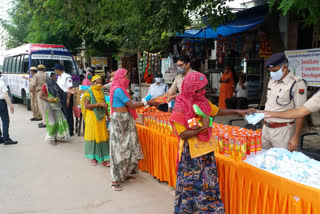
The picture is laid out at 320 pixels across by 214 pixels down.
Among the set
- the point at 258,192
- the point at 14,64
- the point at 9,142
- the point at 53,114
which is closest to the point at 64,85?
the point at 53,114

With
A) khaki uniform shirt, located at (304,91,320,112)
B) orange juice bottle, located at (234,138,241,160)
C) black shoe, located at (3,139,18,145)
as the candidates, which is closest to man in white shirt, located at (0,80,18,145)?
black shoe, located at (3,139,18,145)

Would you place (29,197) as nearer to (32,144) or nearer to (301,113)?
(32,144)

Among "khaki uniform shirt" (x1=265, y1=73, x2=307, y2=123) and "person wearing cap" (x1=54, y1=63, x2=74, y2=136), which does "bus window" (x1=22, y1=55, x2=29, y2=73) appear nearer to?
"person wearing cap" (x1=54, y1=63, x2=74, y2=136)

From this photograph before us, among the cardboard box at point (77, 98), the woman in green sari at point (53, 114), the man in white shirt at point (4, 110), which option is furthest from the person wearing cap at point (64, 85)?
the man in white shirt at point (4, 110)

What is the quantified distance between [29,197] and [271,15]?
6073 millimetres

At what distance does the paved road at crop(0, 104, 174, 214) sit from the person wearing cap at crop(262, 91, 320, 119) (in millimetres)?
1741

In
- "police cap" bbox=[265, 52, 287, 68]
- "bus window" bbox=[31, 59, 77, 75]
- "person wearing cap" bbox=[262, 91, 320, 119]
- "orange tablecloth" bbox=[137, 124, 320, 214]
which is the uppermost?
"bus window" bbox=[31, 59, 77, 75]

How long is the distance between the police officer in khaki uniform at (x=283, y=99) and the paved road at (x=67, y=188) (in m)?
1.60

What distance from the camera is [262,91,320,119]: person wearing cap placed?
2.68 m

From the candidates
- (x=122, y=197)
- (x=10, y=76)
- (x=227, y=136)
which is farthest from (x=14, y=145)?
(x=10, y=76)

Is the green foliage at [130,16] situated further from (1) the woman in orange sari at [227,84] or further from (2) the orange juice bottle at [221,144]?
(2) the orange juice bottle at [221,144]

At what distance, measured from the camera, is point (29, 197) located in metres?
3.95

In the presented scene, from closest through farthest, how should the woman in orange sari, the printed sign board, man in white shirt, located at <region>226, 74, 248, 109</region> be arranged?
the printed sign board
man in white shirt, located at <region>226, 74, 248, 109</region>
the woman in orange sari

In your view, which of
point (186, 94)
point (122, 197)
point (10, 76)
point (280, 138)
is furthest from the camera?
point (10, 76)
